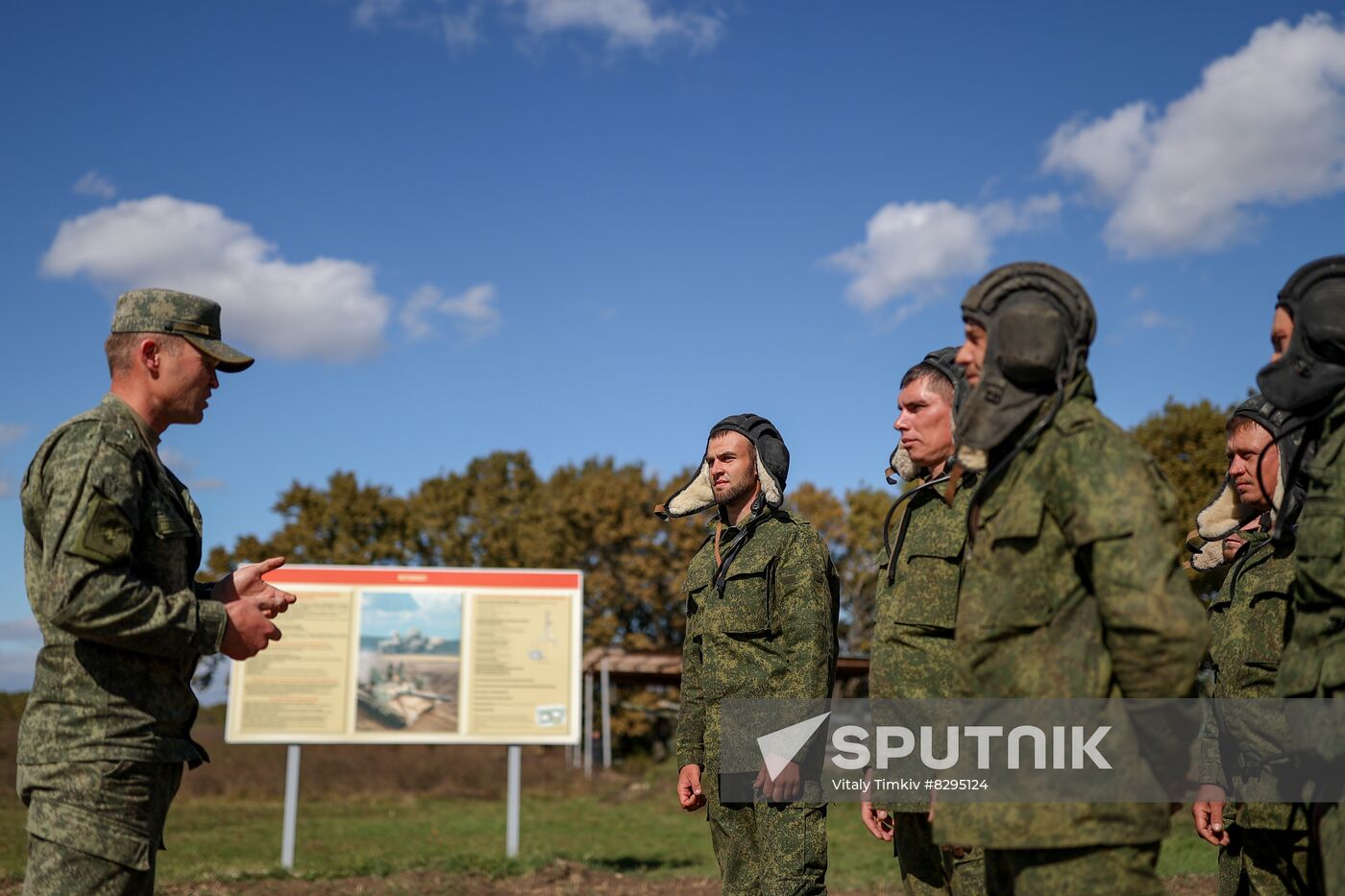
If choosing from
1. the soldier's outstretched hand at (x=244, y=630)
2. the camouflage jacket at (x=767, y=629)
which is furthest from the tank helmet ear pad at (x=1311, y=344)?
the soldier's outstretched hand at (x=244, y=630)

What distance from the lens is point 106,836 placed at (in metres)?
3.23

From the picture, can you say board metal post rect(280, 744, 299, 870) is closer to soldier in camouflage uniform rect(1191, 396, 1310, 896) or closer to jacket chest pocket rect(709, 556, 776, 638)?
jacket chest pocket rect(709, 556, 776, 638)

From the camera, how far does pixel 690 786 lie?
5344 mm

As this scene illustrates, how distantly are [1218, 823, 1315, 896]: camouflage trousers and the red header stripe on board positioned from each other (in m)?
8.33

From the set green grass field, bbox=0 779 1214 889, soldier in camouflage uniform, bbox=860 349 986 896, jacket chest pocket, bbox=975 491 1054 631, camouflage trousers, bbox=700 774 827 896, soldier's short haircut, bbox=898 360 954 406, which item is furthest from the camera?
green grass field, bbox=0 779 1214 889

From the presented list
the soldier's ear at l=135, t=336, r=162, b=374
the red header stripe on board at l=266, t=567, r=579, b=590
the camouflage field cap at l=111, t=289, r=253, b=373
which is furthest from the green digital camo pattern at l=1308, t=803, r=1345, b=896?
the red header stripe on board at l=266, t=567, r=579, b=590

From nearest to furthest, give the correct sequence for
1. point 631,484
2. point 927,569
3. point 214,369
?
point 214,369, point 927,569, point 631,484

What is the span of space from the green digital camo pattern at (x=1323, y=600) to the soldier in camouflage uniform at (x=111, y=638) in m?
2.98

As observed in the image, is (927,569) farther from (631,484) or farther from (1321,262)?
(631,484)

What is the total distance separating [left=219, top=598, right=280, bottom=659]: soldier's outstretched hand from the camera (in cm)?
352

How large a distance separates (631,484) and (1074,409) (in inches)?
1381

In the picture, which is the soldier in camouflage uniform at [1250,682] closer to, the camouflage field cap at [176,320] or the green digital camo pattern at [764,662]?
the green digital camo pattern at [764,662]

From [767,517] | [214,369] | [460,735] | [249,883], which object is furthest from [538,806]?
[214,369]

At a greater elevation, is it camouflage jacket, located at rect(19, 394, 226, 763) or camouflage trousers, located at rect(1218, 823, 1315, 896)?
camouflage jacket, located at rect(19, 394, 226, 763)
